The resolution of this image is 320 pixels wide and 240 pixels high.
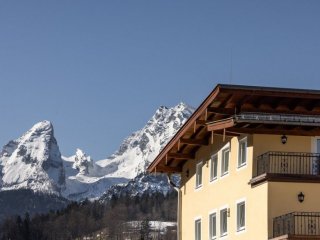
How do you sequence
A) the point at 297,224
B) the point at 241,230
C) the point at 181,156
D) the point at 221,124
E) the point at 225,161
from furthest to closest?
the point at 181,156 < the point at 225,161 < the point at 241,230 < the point at 221,124 < the point at 297,224

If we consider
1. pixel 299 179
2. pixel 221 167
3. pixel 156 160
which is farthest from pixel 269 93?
pixel 156 160

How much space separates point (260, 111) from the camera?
38.6 m

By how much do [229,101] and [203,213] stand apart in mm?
8828

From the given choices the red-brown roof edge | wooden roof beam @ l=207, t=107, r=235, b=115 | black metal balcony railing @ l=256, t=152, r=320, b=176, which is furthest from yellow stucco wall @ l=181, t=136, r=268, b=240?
the red-brown roof edge

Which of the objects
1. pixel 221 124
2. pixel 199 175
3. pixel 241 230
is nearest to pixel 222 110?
pixel 221 124

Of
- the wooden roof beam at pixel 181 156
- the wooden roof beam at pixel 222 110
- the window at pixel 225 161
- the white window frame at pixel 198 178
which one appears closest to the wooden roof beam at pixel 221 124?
the wooden roof beam at pixel 222 110

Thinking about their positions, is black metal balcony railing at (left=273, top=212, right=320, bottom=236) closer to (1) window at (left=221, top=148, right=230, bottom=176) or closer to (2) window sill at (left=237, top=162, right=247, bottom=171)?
(2) window sill at (left=237, top=162, right=247, bottom=171)

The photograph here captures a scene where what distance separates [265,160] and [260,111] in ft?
6.66

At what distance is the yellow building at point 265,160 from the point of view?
121 ft

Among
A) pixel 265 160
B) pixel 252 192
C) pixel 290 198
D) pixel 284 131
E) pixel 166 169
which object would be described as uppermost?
pixel 166 169

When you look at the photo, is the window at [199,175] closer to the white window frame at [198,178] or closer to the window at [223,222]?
the white window frame at [198,178]

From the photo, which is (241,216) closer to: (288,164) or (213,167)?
(288,164)

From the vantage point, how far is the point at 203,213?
45938mm

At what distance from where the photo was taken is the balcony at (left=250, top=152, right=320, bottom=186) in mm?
37591
